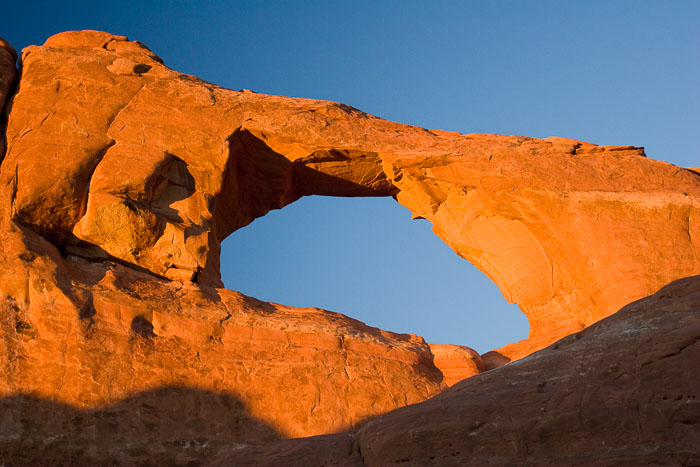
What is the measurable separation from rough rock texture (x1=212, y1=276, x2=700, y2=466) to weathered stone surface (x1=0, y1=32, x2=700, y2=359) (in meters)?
6.09

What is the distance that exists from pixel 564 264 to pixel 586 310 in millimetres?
1115


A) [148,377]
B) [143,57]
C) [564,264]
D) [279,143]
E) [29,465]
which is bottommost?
[29,465]

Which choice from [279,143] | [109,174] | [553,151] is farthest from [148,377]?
[553,151]

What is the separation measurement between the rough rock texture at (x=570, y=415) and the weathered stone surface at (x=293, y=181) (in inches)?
240

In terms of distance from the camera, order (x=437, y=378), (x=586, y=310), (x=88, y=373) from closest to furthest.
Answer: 1. (x=88, y=373)
2. (x=437, y=378)
3. (x=586, y=310)

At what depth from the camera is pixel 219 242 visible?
17.8 metres

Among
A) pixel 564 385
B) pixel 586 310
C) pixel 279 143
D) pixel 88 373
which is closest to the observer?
pixel 564 385

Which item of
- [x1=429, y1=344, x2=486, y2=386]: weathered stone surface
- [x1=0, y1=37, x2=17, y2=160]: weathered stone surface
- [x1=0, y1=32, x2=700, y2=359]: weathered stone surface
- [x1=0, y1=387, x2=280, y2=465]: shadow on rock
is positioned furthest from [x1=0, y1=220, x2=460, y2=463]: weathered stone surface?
[x1=0, y1=37, x2=17, y2=160]: weathered stone surface

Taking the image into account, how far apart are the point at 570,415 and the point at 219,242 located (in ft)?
35.2

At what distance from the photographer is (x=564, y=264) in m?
17.0

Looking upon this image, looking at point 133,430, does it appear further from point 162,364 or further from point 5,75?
point 5,75

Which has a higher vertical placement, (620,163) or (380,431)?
(620,163)

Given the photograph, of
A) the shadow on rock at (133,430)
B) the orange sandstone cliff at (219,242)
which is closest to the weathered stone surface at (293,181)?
the orange sandstone cliff at (219,242)

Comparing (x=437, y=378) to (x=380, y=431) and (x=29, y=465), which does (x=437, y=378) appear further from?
(x=29, y=465)
